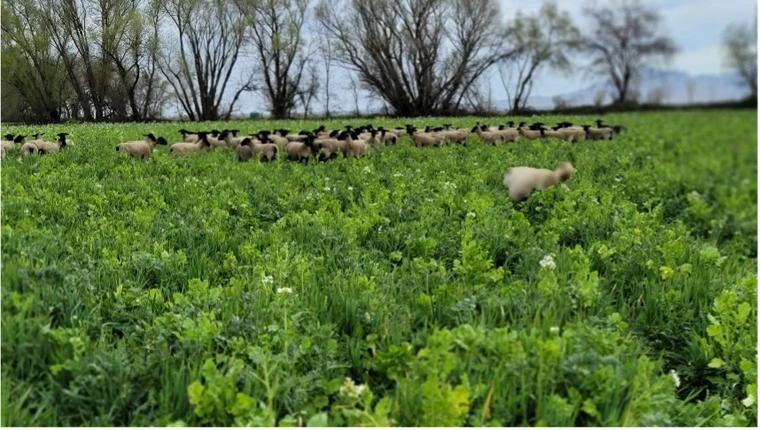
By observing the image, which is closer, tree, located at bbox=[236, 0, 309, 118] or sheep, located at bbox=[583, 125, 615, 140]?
tree, located at bbox=[236, 0, 309, 118]

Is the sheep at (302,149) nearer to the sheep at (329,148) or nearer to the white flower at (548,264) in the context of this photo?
the sheep at (329,148)

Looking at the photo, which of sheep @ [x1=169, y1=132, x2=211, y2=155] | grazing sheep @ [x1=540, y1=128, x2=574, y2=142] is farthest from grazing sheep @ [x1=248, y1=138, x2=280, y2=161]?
grazing sheep @ [x1=540, y1=128, x2=574, y2=142]

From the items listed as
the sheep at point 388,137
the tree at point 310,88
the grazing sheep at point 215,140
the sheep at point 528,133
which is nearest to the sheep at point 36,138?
the grazing sheep at point 215,140

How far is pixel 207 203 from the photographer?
4.08 metres

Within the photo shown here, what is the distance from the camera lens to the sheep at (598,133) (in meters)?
4.93

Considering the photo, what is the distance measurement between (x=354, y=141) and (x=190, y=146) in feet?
7.46

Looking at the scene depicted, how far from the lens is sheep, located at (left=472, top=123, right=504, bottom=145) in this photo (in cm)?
478

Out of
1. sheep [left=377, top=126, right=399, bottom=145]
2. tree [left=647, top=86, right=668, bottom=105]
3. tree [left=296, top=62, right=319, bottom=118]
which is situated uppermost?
tree [left=296, top=62, right=319, bottom=118]

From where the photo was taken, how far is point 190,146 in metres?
4.35

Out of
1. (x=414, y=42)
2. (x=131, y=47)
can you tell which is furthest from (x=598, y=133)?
(x=131, y=47)

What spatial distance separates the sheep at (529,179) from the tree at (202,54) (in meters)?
2.35

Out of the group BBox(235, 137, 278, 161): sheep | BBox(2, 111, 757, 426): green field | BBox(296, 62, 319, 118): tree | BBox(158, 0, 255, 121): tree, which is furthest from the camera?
BBox(235, 137, 278, 161): sheep

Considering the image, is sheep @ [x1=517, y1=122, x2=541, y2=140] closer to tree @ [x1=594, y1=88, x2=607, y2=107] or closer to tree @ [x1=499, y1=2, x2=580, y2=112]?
tree @ [x1=499, y1=2, x2=580, y2=112]

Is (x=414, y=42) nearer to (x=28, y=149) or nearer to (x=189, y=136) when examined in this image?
(x=189, y=136)
